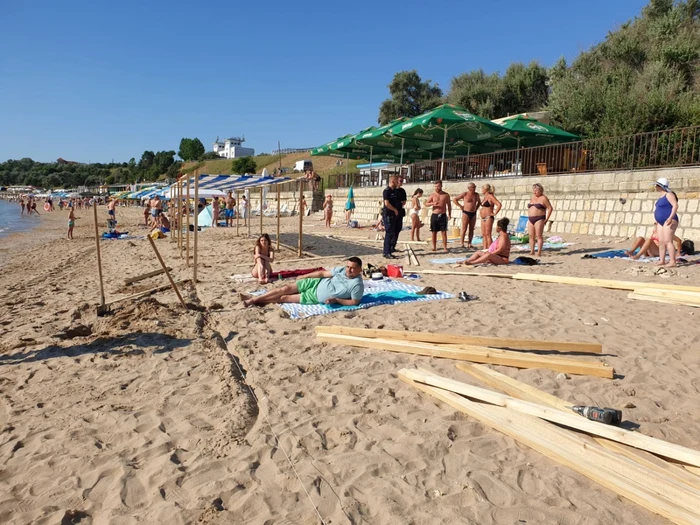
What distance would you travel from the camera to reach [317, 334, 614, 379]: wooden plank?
3777 mm

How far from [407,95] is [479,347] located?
45.4 m

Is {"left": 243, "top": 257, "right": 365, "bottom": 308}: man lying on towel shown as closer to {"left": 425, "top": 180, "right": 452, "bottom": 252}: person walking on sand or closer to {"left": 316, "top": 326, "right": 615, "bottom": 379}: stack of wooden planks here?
{"left": 316, "top": 326, "right": 615, "bottom": 379}: stack of wooden planks

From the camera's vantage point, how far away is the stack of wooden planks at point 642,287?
5867 mm

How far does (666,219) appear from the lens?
794cm

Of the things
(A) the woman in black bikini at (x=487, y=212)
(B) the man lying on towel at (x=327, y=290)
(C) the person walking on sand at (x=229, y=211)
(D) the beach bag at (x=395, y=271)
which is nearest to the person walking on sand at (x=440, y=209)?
(A) the woman in black bikini at (x=487, y=212)

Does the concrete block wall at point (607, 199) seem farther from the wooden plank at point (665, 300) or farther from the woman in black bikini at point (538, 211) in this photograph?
the wooden plank at point (665, 300)

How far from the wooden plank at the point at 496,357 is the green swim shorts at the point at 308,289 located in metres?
1.75

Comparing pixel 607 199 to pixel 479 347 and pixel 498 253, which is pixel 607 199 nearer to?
pixel 498 253

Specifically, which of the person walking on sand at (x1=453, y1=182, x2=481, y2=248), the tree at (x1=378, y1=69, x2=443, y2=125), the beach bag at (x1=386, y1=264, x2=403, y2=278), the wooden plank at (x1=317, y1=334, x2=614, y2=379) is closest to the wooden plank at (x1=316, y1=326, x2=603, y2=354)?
the wooden plank at (x1=317, y1=334, x2=614, y2=379)

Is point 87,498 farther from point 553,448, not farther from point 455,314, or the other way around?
point 455,314

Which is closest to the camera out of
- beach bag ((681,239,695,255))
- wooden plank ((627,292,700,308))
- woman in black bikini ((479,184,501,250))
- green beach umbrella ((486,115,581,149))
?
wooden plank ((627,292,700,308))

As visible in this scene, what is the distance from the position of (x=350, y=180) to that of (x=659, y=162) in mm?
15636

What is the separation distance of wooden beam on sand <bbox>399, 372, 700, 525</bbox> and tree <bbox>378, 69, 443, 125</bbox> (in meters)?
44.8

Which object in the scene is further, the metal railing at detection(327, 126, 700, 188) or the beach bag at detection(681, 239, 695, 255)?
the metal railing at detection(327, 126, 700, 188)
